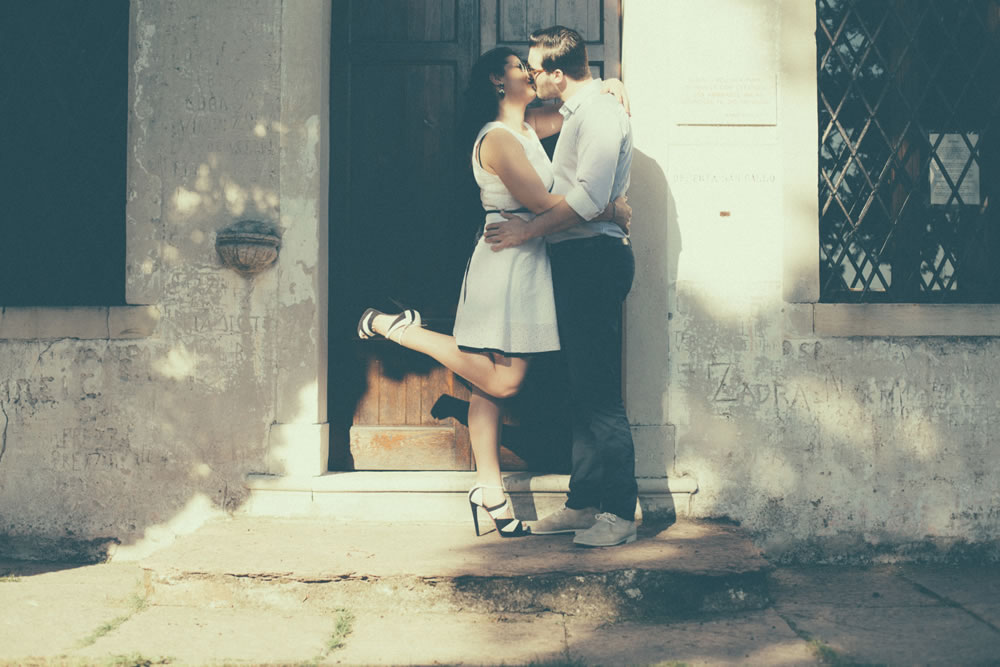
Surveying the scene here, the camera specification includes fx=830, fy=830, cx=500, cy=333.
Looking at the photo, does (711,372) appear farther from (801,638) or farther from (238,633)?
(238,633)

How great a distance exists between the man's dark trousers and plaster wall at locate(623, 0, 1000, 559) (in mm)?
659

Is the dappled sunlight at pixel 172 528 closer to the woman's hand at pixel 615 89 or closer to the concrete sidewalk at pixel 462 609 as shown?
the concrete sidewalk at pixel 462 609

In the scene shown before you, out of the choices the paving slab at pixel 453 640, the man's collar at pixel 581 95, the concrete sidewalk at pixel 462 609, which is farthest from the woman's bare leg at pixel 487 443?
the man's collar at pixel 581 95

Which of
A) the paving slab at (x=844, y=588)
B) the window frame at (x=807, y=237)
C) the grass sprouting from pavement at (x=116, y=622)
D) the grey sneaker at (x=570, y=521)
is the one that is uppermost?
the window frame at (x=807, y=237)

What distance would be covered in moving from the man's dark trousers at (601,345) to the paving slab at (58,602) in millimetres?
2054

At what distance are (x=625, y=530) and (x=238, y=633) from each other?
1.63 meters

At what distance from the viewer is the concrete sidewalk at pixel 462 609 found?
288 centimetres

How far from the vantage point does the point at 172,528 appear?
420cm

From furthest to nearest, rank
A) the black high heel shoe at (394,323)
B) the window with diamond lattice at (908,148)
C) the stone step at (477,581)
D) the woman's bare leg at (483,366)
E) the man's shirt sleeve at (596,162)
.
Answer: the window with diamond lattice at (908,148) < the black high heel shoe at (394,323) < the woman's bare leg at (483,366) < the man's shirt sleeve at (596,162) < the stone step at (477,581)

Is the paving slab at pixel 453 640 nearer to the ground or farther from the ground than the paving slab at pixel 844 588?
farther from the ground

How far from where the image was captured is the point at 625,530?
3.61 m

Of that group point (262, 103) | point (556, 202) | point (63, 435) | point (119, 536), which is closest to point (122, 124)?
point (262, 103)

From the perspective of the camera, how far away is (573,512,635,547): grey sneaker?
11.8ft

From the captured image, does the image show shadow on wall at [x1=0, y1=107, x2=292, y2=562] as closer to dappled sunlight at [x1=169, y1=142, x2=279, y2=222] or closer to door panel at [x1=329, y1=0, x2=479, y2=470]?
dappled sunlight at [x1=169, y1=142, x2=279, y2=222]
